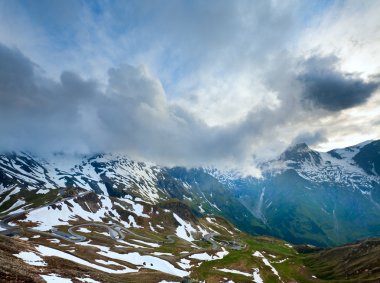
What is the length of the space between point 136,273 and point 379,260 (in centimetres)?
8315

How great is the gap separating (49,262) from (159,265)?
50.0 metres

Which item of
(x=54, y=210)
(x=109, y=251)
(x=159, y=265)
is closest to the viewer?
(x=159, y=265)

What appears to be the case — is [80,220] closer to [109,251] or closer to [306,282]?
[109,251]

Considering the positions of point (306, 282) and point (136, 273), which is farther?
point (306, 282)

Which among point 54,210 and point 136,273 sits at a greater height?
point 54,210

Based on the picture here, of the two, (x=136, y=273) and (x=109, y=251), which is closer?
(x=136, y=273)

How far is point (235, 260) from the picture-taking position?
143 m

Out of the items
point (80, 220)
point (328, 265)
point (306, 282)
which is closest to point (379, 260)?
point (306, 282)

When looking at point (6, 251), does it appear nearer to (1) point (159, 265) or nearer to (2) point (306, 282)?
(1) point (159, 265)

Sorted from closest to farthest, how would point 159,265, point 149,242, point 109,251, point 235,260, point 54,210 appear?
point 159,265, point 109,251, point 235,260, point 149,242, point 54,210

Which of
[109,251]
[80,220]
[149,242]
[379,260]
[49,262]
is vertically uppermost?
[80,220]

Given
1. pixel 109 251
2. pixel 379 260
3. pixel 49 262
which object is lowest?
pixel 49 262

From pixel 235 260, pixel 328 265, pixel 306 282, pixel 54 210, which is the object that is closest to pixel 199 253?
pixel 235 260

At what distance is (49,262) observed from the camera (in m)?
55.9
